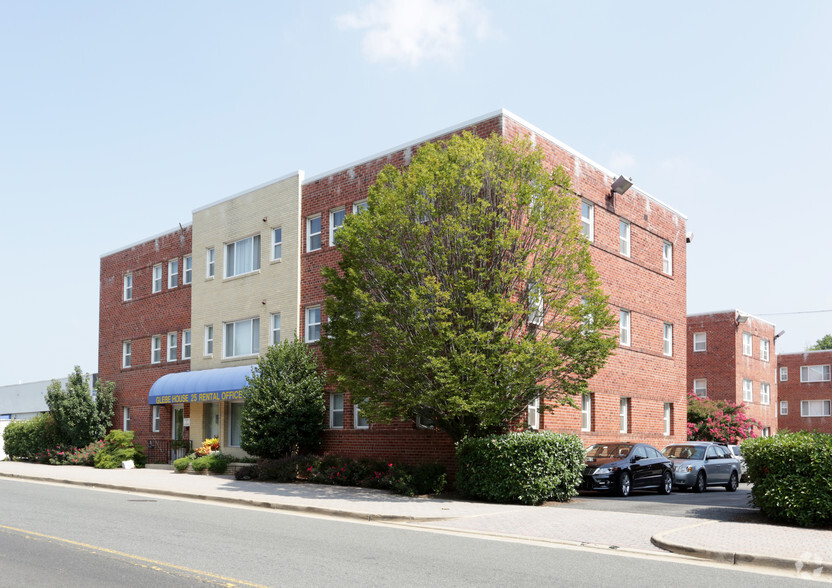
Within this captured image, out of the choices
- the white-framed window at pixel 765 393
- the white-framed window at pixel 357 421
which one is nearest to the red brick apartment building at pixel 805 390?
the white-framed window at pixel 765 393

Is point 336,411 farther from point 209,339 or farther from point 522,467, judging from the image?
point 522,467

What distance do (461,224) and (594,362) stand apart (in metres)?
4.60

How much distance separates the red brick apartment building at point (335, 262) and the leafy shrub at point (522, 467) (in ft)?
11.8

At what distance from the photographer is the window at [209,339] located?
1273 inches

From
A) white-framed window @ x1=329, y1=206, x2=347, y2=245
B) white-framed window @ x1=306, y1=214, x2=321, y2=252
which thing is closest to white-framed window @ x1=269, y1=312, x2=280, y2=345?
white-framed window @ x1=306, y1=214, x2=321, y2=252

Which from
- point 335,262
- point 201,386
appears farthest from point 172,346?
point 335,262

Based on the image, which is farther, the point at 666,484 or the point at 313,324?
the point at 313,324

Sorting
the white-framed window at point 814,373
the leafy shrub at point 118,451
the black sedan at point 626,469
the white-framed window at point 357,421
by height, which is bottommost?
the leafy shrub at point 118,451

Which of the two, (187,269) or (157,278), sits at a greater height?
(187,269)

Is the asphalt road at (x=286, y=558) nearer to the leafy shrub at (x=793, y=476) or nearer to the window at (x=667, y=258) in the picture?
the leafy shrub at (x=793, y=476)

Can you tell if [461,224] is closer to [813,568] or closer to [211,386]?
[813,568]

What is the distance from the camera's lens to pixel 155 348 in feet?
118

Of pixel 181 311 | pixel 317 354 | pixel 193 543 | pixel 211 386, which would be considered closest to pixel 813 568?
pixel 193 543

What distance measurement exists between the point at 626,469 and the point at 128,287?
2585cm
